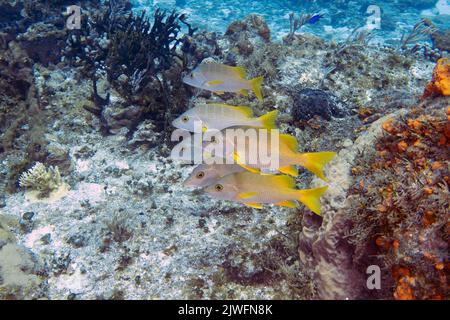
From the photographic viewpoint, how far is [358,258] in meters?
3.13

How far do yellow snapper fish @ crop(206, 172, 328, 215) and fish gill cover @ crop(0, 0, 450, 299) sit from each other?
0.01 meters

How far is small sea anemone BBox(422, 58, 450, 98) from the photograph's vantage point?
11.5 feet

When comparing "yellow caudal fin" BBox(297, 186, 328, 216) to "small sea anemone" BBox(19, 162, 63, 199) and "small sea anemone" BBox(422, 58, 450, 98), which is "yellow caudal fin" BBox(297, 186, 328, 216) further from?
"small sea anemone" BBox(19, 162, 63, 199)

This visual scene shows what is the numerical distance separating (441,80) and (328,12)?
15931 millimetres

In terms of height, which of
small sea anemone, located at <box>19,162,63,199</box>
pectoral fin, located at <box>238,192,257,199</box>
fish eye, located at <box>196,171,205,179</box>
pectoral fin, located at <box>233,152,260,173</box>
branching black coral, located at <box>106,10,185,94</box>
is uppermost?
pectoral fin, located at <box>233,152,260,173</box>

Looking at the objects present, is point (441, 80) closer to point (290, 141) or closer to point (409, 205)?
point (409, 205)

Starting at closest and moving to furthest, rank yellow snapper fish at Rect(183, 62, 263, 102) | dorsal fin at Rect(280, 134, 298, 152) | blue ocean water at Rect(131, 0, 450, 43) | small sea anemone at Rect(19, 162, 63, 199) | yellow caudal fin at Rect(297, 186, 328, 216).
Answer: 1. yellow caudal fin at Rect(297, 186, 328, 216)
2. dorsal fin at Rect(280, 134, 298, 152)
3. yellow snapper fish at Rect(183, 62, 263, 102)
4. small sea anemone at Rect(19, 162, 63, 199)
5. blue ocean water at Rect(131, 0, 450, 43)

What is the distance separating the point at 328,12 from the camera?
1756 centimetres

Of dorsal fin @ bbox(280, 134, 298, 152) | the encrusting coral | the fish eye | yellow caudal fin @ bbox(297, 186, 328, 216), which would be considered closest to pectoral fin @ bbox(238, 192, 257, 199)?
yellow caudal fin @ bbox(297, 186, 328, 216)

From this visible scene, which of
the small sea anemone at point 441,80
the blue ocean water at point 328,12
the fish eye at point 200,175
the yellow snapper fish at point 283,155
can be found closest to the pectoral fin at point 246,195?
the yellow snapper fish at point 283,155

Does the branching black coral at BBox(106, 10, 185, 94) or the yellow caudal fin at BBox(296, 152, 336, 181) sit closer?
the yellow caudal fin at BBox(296, 152, 336, 181)
